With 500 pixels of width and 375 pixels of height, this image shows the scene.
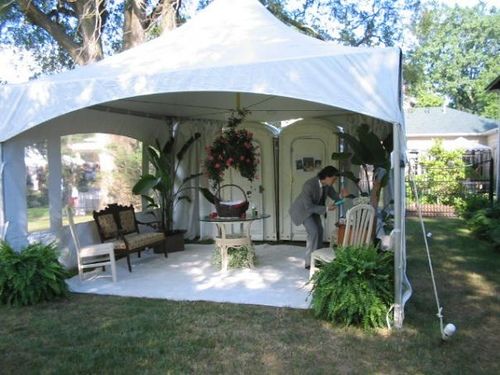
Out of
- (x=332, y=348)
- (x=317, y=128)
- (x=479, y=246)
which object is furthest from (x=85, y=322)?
(x=479, y=246)

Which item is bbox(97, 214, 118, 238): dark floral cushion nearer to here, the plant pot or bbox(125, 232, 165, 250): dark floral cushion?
bbox(125, 232, 165, 250): dark floral cushion

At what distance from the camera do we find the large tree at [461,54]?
3750cm

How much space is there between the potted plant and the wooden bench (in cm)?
54

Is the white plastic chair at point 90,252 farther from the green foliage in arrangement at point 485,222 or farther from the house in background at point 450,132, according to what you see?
the house in background at point 450,132

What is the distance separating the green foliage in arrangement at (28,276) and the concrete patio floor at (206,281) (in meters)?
0.60

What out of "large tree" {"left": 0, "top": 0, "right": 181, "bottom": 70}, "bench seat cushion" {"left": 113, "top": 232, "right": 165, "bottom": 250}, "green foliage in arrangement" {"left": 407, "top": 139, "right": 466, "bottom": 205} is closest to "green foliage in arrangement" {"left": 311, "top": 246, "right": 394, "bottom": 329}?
"bench seat cushion" {"left": 113, "top": 232, "right": 165, "bottom": 250}

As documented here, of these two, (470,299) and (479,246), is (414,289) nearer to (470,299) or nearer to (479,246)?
(470,299)

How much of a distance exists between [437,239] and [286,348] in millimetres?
6623

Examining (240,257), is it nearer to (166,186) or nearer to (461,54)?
(166,186)

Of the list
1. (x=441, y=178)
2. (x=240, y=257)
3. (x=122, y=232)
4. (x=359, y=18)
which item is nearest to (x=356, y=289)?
(x=240, y=257)

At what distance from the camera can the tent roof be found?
14.9 ft

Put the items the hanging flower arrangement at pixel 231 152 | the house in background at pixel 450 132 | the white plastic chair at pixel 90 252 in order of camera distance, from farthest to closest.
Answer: the house in background at pixel 450 132 < the hanging flower arrangement at pixel 231 152 < the white plastic chair at pixel 90 252

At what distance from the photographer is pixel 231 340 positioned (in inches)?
170

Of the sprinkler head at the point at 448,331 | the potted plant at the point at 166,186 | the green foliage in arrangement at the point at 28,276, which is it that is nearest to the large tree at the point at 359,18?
the potted plant at the point at 166,186
